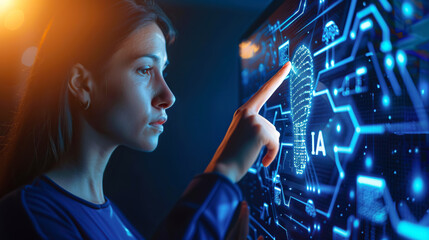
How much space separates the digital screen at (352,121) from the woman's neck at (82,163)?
1.57 feet

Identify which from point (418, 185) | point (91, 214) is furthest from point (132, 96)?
point (418, 185)

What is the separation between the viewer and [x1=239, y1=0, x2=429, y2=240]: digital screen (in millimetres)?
343

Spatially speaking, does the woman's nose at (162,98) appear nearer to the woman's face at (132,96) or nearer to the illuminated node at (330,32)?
the woman's face at (132,96)

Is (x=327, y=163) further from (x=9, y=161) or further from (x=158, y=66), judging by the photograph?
(x=9, y=161)

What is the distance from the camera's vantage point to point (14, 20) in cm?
124

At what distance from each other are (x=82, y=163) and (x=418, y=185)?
69 centimetres

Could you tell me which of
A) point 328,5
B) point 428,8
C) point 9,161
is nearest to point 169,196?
point 9,161

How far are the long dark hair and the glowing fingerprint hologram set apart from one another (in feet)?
1.33

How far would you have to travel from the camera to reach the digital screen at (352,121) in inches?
13.5

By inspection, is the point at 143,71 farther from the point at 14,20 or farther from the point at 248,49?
the point at 14,20

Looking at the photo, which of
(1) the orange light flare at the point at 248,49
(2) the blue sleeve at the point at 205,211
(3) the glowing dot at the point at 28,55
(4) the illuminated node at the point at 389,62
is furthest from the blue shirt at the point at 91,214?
(3) the glowing dot at the point at 28,55

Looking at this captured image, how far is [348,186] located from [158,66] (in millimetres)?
501

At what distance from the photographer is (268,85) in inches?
23.5

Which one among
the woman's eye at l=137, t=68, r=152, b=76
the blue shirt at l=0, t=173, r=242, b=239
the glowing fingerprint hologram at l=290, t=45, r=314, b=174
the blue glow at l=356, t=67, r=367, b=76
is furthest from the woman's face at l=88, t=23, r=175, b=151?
the blue glow at l=356, t=67, r=367, b=76
